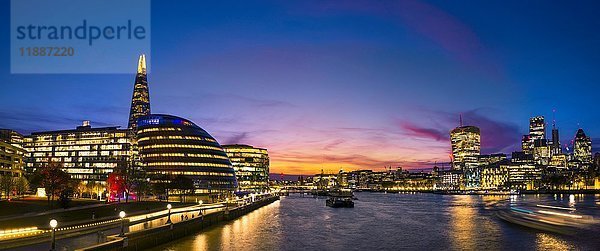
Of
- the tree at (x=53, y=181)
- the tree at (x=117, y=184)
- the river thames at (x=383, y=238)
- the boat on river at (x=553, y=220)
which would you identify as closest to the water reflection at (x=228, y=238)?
the river thames at (x=383, y=238)

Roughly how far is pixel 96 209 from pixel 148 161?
4725 inches

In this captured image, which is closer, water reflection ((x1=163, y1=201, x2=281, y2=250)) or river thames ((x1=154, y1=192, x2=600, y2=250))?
water reflection ((x1=163, y1=201, x2=281, y2=250))

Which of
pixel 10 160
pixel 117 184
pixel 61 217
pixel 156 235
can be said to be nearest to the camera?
pixel 156 235

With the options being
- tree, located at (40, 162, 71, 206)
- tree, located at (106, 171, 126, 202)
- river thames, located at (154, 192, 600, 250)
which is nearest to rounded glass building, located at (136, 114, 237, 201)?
tree, located at (106, 171, 126, 202)

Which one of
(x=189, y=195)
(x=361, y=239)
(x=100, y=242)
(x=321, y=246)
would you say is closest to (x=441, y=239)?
(x=361, y=239)

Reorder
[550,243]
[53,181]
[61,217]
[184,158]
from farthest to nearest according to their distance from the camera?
[184,158]
[53,181]
[61,217]
[550,243]

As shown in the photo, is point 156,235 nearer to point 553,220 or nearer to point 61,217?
point 61,217

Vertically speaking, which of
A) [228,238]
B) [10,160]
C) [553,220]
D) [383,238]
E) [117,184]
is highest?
[10,160]

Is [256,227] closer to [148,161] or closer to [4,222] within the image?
[4,222]

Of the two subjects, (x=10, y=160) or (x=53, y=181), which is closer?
(x=53, y=181)

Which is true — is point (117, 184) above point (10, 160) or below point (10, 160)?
below

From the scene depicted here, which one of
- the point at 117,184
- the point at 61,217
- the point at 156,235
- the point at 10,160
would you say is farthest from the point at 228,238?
the point at 10,160

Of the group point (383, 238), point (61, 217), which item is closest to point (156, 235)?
point (61, 217)

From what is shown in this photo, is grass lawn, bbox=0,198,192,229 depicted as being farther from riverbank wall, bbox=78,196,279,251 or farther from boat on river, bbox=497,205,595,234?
boat on river, bbox=497,205,595,234
